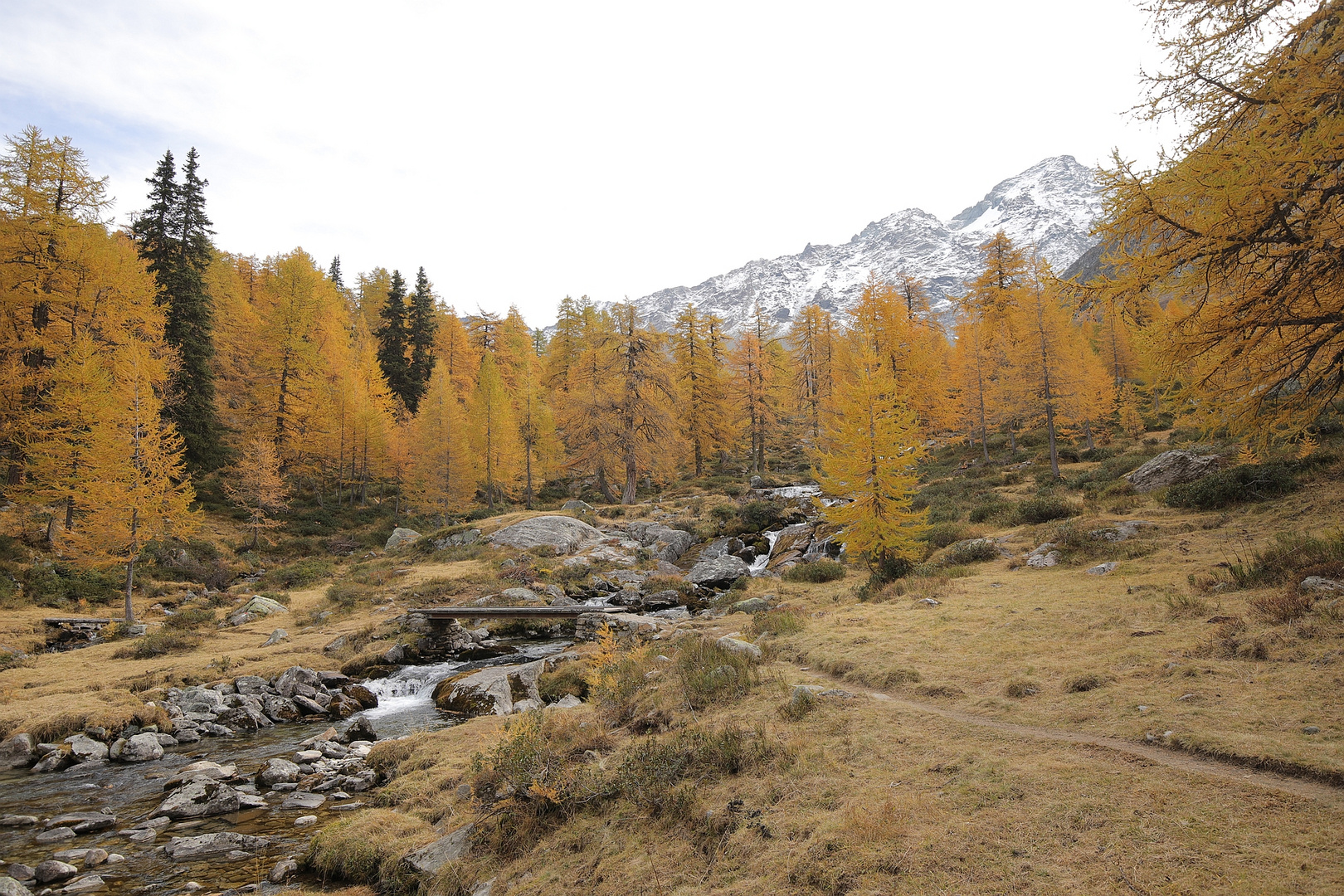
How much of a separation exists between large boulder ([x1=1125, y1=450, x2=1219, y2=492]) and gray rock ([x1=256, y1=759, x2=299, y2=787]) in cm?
Answer: 2346

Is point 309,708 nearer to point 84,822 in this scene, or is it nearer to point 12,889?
point 84,822

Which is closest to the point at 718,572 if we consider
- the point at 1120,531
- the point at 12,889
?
the point at 1120,531

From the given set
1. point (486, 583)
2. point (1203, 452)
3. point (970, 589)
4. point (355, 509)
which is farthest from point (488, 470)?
point (1203, 452)

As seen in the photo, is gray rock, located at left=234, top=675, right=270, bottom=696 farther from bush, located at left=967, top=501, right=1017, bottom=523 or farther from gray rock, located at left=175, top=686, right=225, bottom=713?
bush, located at left=967, top=501, right=1017, bottom=523

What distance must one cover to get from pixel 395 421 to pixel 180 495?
76.5ft

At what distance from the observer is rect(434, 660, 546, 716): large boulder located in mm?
12211

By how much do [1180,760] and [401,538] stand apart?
33104mm

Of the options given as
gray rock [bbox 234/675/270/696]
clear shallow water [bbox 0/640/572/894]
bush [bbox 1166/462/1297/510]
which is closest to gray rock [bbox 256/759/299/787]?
clear shallow water [bbox 0/640/572/894]

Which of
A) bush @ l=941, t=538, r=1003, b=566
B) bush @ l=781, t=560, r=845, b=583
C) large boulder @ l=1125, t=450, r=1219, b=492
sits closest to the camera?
bush @ l=941, t=538, r=1003, b=566

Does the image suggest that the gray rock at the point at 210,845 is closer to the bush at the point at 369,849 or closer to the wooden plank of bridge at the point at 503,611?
the bush at the point at 369,849

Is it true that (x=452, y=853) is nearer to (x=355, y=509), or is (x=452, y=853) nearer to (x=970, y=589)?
(x=970, y=589)

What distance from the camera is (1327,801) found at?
3.79 metres

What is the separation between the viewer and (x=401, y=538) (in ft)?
104

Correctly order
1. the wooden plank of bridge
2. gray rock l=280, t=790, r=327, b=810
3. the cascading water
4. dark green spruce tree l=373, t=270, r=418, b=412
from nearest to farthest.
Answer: gray rock l=280, t=790, r=327, b=810, the wooden plank of bridge, the cascading water, dark green spruce tree l=373, t=270, r=418, b=412
